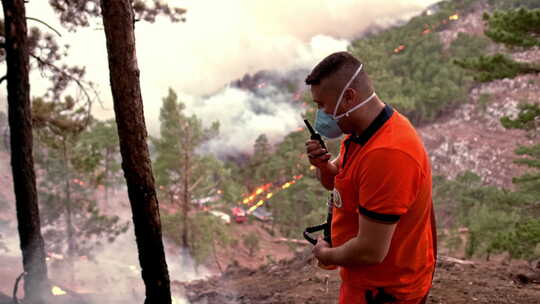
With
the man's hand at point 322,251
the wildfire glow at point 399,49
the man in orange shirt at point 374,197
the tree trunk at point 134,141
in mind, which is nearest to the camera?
the man in orange shirt at point 374,197

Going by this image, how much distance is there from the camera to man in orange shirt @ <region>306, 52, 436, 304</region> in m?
1.93

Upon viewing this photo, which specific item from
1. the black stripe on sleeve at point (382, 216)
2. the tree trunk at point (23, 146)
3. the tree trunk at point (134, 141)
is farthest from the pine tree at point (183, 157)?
the black stripe on sleeve at point (382, 216)

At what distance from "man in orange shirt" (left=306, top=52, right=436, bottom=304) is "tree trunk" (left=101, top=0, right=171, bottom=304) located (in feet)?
7.60

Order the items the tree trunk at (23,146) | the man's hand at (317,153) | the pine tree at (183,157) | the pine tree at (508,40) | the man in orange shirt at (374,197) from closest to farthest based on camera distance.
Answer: the man in orange shirt at (374,197) < the man's hand at (317,153) < the tree trunk at (23,146) < the pine tree at (508,40) < the pine tree at (183,157)

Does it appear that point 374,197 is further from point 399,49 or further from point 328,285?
point 399,49

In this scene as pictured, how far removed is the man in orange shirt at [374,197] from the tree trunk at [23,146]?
5590 millimetres

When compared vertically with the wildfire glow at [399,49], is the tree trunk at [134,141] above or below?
below

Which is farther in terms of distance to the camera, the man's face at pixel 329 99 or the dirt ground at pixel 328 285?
the dirt ground at pixel 328 285

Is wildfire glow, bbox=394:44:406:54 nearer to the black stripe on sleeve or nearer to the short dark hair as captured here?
the short dark hair

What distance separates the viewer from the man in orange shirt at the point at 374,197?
1.93m

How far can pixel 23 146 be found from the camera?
6277 millimetres

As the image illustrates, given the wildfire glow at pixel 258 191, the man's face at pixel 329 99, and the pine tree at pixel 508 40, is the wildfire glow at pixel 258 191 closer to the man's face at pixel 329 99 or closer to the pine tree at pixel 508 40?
the pine tree at pixel 508 40

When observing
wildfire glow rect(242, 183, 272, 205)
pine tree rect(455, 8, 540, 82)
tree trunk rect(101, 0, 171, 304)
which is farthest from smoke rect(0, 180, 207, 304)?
wildfire glow rect(242, 183, 272, 205)

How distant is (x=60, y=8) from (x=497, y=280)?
9.40 m
